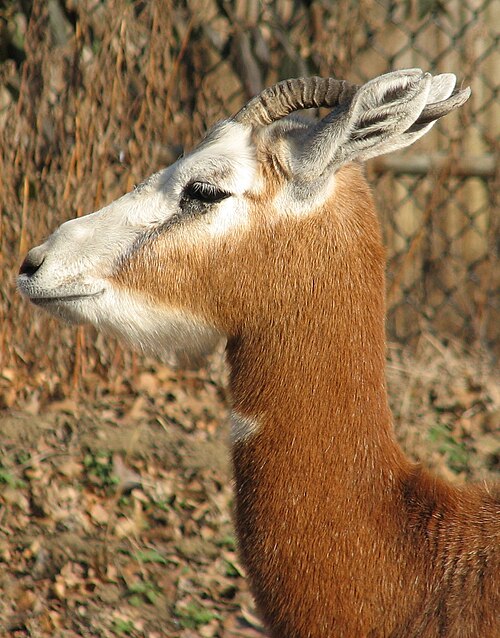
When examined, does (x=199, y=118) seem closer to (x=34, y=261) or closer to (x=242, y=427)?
(x=34, y=261)

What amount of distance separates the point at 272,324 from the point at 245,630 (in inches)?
71.5

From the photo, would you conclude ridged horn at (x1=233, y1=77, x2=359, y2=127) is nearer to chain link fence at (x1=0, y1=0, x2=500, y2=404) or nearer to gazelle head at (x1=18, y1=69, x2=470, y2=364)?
gazelle head at (x1=18, y1=69, x2=470, y2=364)

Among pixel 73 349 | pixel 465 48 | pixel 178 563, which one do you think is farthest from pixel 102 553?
pixel 465 48

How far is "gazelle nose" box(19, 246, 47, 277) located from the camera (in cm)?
292

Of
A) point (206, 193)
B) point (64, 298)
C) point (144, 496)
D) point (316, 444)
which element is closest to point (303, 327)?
point (316, 444)

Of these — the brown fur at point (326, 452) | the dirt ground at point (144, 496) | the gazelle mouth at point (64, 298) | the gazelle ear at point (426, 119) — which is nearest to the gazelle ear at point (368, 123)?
the gazelle ear at point (426, 119)

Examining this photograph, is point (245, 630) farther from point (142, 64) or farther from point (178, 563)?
Answer: point (142, 64)

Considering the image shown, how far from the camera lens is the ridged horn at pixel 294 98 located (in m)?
2.83

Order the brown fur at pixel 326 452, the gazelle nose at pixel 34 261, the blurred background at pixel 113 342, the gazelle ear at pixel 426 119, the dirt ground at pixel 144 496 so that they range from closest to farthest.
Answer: the brown fur at pixel 326 452 → the gazelle ear at pixel 426 119 → the gazelle nose at pixel 34 261 → the dirt ground at pixel 144 496 → the blurred background at pixel 113 342

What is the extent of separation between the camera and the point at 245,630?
4035 millimetres

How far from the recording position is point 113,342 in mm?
5547

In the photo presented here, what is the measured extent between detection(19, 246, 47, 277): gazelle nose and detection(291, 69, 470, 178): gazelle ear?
861 mm

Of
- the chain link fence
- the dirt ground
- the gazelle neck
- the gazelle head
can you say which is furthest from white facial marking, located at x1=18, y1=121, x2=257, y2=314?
the chain link fence

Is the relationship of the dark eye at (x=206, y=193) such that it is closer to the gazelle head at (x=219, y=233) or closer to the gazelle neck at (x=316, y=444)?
the gazelle head at (x=219, y=233)
